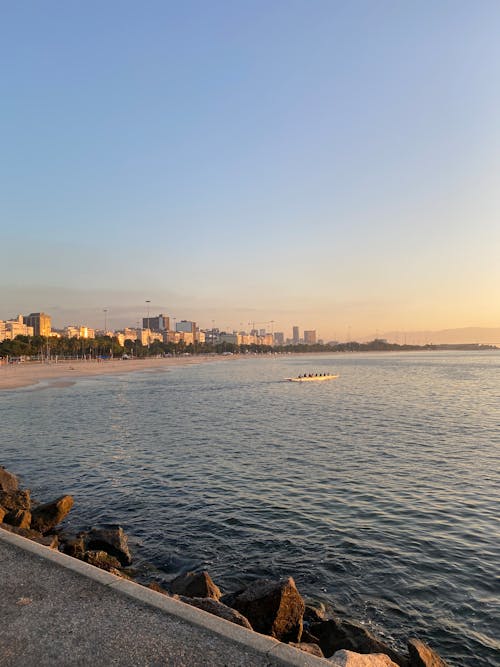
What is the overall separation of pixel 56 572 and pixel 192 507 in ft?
28.9

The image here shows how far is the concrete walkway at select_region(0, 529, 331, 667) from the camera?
5.04m

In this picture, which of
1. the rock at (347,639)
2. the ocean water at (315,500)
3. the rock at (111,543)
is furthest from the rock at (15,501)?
the rock at (347,639)

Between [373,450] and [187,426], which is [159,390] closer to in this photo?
[187,426]

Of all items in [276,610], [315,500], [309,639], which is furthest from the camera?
[315,500]

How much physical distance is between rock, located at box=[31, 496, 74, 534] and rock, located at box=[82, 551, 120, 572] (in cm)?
342

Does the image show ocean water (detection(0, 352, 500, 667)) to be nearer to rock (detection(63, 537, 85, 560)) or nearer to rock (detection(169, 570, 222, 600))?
rock (detection(169, 570, 222, 600))

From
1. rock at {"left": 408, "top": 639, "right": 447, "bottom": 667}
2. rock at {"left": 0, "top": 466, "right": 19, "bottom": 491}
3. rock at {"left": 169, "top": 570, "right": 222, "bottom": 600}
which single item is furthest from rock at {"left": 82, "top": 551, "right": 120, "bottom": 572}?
rock at {"left": 0, "top": 466, "right": 19, "bottom": 491}

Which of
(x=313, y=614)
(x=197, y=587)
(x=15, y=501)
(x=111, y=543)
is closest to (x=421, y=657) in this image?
(x=313, y=614)

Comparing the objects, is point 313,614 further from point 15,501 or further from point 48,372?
point 48,372

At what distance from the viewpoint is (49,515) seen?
44.9ft

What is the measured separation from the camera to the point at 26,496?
15016mm

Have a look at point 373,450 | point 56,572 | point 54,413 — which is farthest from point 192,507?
point 54,413

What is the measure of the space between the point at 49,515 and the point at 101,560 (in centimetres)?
421

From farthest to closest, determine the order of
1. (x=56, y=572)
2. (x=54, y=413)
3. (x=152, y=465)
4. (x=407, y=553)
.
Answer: (x=54, y=413) → (x=152, y=465) → (x=407, y=553) → (x=56, y=572)
